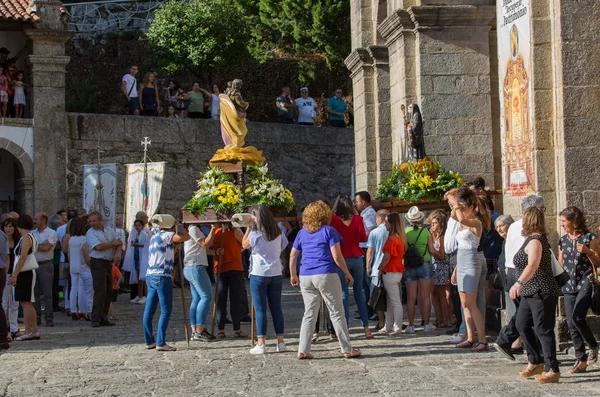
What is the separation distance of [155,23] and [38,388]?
81.7ft

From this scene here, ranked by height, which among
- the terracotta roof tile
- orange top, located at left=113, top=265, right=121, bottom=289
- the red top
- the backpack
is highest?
the terracotta roof tile

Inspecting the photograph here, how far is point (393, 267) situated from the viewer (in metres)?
13.1

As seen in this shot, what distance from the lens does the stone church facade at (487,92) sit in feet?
37.4

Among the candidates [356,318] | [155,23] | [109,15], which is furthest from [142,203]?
[109,15]

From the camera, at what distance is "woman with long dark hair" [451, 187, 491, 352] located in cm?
1098

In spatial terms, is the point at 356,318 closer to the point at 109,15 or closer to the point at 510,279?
the point at 510,279

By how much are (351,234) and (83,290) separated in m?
4.96

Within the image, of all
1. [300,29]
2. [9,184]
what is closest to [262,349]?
[9,184]

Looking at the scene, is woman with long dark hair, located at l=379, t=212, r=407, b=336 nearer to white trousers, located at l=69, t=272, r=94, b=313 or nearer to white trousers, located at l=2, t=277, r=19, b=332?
white trousers, located at l=2, t=277, r=19, b=332

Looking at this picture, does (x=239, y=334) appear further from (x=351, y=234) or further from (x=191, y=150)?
(x=191, y=150)

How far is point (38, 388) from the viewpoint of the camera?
9.55 metres

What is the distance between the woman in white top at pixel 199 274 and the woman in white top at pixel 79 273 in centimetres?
327

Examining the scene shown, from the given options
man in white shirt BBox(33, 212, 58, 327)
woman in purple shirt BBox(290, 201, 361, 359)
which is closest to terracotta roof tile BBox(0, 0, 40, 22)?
man in white shirt BBox(33, 212, 58, 327)

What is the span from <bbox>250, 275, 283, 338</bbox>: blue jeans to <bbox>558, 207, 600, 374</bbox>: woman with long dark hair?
319cm
